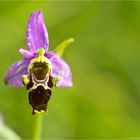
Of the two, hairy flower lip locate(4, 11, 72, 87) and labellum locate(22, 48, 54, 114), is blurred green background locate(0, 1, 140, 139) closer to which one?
hairy flower lip locate(4, 11, 72, 87)

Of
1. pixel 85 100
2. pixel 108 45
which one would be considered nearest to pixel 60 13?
pixel 108 45

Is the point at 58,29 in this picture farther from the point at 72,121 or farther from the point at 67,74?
the point at 67,74

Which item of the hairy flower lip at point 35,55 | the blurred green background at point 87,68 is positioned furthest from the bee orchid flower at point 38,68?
the blurred green background at point 87,68

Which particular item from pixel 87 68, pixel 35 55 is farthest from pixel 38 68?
pixel 87 68

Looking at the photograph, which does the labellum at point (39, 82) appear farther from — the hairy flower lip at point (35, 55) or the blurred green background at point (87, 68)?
the blurred green background at point (87, 68)

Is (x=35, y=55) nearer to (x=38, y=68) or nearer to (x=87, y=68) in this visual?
(x=38, y=68)

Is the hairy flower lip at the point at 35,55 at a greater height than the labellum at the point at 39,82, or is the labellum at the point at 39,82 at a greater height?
the hairy flower lip at the point at 35,55
